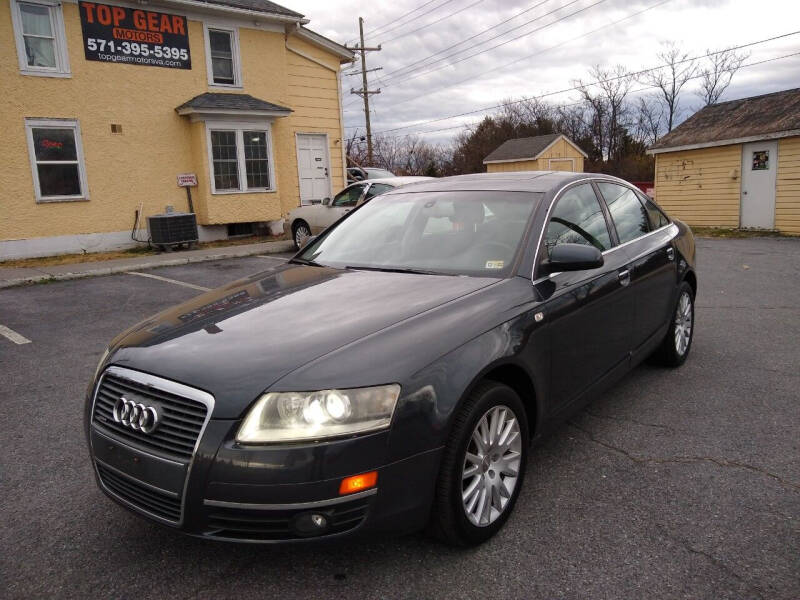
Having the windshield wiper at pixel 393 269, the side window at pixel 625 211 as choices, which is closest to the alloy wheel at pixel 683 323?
the side window at pixel 625 211

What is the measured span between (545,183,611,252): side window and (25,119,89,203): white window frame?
495 inches

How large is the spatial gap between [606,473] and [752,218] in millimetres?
18471

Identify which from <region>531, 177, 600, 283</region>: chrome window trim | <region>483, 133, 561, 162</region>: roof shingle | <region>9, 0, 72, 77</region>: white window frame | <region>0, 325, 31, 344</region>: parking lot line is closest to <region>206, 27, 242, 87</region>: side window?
<region>9, 0, 72, 77</region>: white window frame

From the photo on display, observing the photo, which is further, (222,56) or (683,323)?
(222,56)

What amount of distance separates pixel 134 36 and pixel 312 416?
14.5 m

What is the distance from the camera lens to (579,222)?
151 inches

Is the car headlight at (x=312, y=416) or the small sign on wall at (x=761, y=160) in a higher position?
the small sign on wall at (x=761, y=160)

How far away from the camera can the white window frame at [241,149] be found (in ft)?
49.1

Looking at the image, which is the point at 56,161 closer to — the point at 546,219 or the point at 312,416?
the point at 546,219

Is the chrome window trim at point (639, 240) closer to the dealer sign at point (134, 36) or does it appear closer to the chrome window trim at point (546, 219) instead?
the chrome window trim at point (546, 219)

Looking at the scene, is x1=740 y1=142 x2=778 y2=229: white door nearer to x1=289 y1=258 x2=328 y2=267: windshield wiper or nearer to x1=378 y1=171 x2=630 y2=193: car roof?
x1=378 y1=171 x2=630 y2=193: car roof

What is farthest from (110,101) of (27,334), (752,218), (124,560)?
(752,218)

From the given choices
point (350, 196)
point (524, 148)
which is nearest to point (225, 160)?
point (350, 196)

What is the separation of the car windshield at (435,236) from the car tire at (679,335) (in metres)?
2.00
